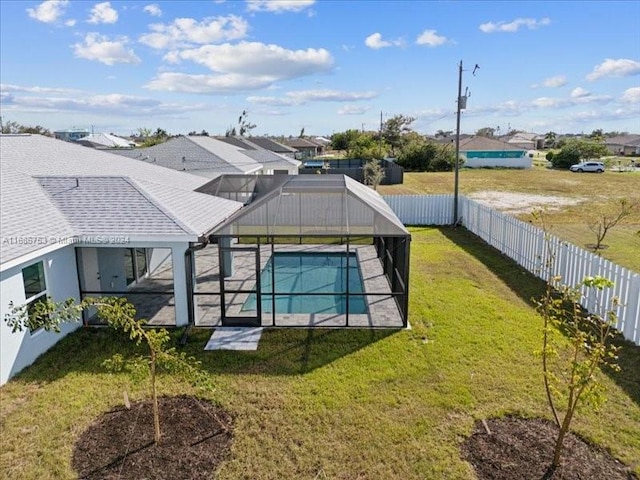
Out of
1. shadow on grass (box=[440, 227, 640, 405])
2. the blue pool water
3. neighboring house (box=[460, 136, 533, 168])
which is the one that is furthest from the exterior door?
neighboring house (box=[460, 136, 533, 168])

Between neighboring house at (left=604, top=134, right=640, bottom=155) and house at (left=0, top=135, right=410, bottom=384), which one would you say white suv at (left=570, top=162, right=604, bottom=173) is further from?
house at (left=0, top=135, right=410, bottom=384)

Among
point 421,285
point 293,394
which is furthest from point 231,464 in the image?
point 421,285

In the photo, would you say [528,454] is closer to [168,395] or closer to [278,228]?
[168,395]

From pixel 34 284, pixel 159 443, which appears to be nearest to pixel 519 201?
pixel 34 284

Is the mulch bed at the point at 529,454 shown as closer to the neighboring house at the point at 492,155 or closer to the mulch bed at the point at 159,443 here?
the mulch bed at the point at 159,443

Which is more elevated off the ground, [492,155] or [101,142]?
[101,142]

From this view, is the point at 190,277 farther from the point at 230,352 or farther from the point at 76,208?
the point at 76,208
